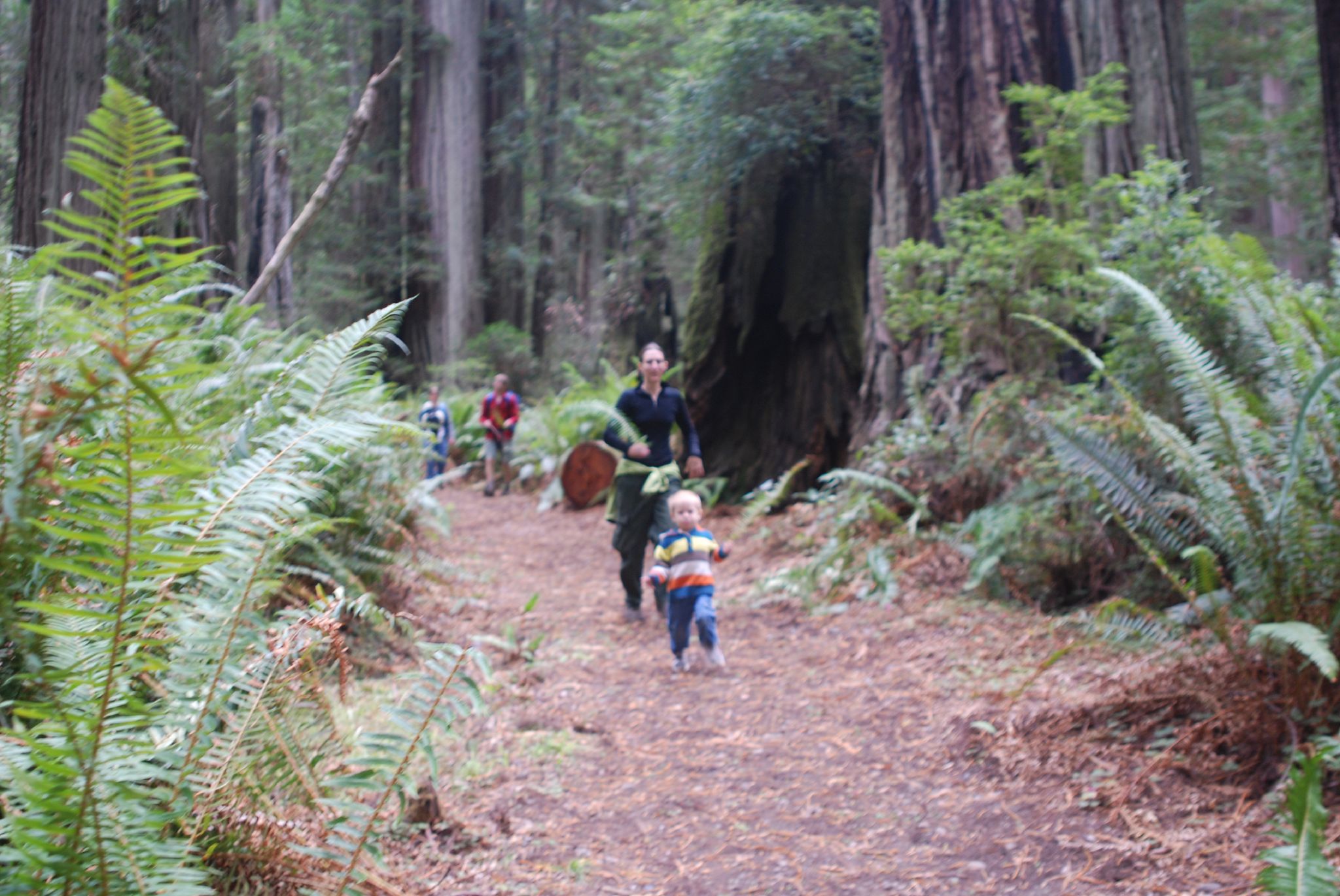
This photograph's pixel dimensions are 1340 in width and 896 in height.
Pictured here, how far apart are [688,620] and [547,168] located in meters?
20.9

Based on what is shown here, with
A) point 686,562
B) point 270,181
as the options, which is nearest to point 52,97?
point 686,562

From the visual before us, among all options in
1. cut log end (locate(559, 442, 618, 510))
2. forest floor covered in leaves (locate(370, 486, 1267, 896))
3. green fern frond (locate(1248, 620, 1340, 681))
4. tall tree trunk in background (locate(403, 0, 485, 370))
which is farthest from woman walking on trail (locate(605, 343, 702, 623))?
tall tree trunk in background (locate(403, 0, 485, 370))

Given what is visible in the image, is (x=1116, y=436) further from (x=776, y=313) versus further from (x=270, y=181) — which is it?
(x=270, y=181)

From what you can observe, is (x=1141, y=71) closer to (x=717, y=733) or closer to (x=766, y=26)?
(x=766, y=26)

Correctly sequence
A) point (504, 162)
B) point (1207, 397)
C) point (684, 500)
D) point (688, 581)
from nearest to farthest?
1. point (1207, 397)
2. point (688, 581)
3. point (684, 500)
4. point (504, 162)

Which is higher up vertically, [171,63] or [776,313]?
[171,63]

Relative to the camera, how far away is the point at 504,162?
73.9ft

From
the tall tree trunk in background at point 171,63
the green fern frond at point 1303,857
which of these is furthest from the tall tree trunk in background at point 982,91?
the green fern frond at point 1303,857

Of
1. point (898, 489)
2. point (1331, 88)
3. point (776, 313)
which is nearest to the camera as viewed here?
point (1331, 88)

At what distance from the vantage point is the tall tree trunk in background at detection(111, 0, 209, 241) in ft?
20.7

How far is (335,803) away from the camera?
180cm

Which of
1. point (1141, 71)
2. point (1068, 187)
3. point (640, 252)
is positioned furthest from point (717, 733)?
point (640, 252)

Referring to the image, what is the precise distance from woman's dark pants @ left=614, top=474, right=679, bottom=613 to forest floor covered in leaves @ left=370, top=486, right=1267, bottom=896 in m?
0.76

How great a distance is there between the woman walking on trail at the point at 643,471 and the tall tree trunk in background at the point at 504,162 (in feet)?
50.6
